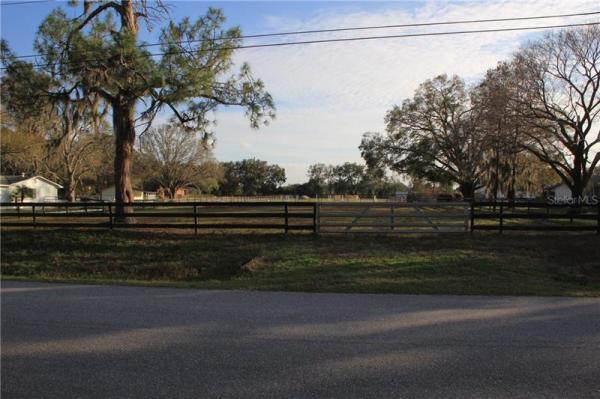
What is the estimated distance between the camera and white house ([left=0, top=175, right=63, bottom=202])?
4853cm

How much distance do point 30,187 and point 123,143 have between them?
→ 39.6m

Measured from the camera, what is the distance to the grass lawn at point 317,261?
9633 mm

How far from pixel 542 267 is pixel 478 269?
1.86m

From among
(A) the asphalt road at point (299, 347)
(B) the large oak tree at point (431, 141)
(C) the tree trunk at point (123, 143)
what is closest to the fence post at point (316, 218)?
(A) the asphalt road at point (299, 347)

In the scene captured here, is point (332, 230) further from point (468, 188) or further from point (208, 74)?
point (468, 188)

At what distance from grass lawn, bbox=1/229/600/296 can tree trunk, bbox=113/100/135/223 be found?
395 cm

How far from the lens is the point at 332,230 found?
15430mm

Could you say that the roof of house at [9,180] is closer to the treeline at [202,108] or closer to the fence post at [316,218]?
the treeline at [202,108]

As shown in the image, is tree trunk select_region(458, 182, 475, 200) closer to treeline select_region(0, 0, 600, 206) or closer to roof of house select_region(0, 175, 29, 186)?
treeline select_region(0, 0, 600, 206)

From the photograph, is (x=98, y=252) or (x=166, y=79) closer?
(x=98, y=252)

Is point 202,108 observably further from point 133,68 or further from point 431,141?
point 431,141

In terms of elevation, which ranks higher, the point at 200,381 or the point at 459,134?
the point at 459,134

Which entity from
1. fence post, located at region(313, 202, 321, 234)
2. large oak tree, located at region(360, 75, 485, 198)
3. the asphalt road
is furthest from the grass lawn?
large oak tree, located at region(360, 75, 485, 198)

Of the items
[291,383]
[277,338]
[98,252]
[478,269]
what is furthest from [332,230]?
[291,383]
